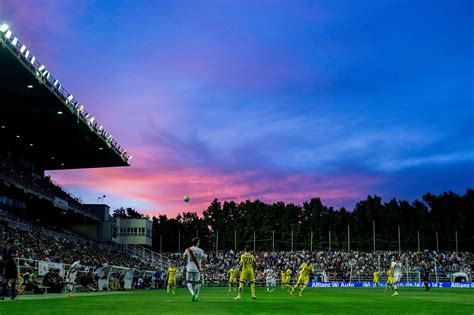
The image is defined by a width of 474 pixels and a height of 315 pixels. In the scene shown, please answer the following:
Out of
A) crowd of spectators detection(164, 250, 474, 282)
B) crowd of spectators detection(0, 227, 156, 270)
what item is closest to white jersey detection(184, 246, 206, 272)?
crowd of spectators detection(0, 227, 156, 270)

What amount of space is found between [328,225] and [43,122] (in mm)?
78991

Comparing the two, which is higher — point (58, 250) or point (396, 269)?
point (58, 250)

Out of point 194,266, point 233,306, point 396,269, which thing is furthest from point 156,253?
point 233,306

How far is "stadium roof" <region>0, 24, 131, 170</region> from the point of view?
43.8 m

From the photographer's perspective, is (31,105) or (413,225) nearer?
(31,105)

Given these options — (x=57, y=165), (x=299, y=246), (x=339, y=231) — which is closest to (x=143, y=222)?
(x=57, y=165)

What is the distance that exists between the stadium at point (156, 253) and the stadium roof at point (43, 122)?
141 millimetres

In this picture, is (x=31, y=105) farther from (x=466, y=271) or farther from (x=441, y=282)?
(x=466, y=271)

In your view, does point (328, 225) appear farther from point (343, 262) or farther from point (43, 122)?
point (43, 122)

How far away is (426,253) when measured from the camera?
82125 millimetres

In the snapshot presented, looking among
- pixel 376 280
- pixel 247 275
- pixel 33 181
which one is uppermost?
pixel 33 181

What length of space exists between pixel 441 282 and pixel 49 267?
4449cm

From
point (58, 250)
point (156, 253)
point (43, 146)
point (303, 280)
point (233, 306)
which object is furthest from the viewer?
point (156, 253)

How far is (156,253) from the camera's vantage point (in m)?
87.5
